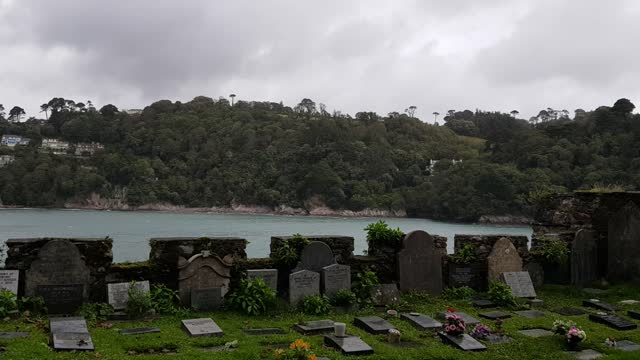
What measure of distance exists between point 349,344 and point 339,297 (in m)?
2.66

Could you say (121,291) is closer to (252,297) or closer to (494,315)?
(252,297)

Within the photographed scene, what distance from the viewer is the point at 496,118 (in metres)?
120

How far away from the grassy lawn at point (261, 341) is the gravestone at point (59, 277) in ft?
2.03

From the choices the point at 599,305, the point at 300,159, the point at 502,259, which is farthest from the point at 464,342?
the point at 300,159

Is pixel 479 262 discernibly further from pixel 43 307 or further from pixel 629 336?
pixel 43 307

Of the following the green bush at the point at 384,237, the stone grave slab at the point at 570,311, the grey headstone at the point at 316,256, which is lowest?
the stone grave slab at the point at 570,311

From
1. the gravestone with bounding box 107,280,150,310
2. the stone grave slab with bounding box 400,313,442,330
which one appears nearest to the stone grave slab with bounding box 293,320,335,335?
the stone grave slab with bounding box 400,313,442,330

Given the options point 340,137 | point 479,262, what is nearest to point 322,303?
point 479,262

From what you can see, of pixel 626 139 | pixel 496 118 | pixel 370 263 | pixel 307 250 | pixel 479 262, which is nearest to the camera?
pixel 307 250

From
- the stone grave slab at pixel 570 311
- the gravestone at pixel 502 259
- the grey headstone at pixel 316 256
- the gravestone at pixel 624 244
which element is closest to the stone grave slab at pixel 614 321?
A: the stone grave slab at pixel 570 311

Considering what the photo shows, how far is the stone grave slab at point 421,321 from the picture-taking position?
27.3 feet

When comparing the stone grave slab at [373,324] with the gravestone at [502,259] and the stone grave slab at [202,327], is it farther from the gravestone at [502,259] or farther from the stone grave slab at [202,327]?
the gravestone at [502,259]

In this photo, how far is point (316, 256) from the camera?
1027 centimetres

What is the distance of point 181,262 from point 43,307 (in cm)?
214
